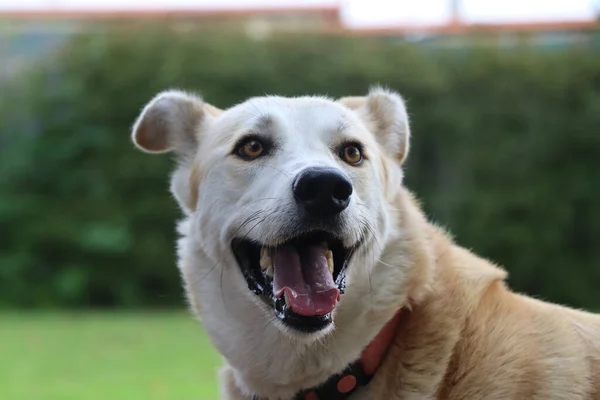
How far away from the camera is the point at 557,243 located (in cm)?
760

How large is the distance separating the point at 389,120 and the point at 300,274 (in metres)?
0.76

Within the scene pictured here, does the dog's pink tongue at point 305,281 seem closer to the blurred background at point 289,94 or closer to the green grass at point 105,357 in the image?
the green grass at point 105,357

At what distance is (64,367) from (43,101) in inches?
152

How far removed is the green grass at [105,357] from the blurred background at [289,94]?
0.96 ft

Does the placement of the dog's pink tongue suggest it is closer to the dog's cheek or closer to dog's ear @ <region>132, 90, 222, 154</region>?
the dog's cheek

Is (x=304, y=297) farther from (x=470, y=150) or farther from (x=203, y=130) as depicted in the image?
(x=470, y=150)

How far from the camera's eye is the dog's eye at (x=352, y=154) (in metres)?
2.13

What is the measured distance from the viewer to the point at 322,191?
1.84 m

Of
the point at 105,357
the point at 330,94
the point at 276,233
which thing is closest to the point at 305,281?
the point at 276,233

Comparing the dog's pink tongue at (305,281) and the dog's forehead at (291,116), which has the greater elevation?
the dog's forehead at (291,116)

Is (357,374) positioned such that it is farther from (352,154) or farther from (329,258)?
(352,154)

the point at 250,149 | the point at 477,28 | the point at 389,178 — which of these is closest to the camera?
the point at 250,149

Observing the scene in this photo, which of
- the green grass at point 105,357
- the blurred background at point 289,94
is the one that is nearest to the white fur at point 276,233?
the green grass at point 105,357

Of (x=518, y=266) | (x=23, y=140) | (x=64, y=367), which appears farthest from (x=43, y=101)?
(x=518, y=266)
